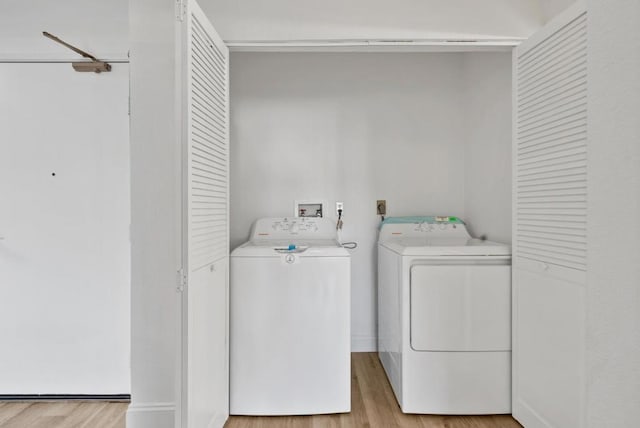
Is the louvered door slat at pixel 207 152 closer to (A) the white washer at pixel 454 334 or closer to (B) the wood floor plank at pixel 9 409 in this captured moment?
(A) the white washer at pixel 454 334

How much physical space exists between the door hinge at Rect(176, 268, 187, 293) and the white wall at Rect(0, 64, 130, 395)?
1206mm

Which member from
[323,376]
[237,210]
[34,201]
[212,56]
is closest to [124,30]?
[212,56]

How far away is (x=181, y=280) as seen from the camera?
1.55m

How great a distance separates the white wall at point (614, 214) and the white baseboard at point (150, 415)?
1996mm

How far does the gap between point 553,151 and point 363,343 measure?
77.9 inches

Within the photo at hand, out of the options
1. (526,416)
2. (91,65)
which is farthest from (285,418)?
(91,65)

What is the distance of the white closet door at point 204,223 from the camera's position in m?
1.55

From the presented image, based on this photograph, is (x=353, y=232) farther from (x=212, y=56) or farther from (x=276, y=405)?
(x=212, y=56)

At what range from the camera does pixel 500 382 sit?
7.22 ft

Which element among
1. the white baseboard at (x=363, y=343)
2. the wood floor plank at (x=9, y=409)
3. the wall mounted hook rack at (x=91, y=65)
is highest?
the wall mounted hook rack at (x=91, y=65)

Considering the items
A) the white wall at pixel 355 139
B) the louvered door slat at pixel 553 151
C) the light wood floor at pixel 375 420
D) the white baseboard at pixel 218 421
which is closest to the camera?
the louvered door slat at pixel 553 151

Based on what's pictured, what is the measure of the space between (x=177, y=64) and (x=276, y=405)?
1.72 meters

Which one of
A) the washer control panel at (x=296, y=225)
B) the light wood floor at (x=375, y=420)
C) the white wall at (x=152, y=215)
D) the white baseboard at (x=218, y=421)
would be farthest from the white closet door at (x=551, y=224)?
the white wall at (x=152, y=215)

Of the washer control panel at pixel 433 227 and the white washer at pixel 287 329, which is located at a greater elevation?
the washer control panel at pixel 433 227
